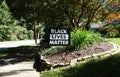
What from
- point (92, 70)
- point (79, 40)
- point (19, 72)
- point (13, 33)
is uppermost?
point (79, 40)

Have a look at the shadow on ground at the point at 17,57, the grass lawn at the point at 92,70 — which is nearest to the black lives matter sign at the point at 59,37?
the grass lawn at the point at 92,70

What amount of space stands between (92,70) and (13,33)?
144 ft

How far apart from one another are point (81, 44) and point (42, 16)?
9.03m

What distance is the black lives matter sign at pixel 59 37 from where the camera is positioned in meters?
14.9

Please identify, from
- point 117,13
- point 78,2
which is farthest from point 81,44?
point 117,13

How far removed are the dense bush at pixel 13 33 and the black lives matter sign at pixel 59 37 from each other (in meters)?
38.3

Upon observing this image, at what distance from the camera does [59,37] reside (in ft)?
49.0

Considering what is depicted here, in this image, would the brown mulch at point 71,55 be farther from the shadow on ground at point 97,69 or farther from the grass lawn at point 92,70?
the shadow on ground at point 97,69

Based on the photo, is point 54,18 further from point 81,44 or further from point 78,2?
point 81,44

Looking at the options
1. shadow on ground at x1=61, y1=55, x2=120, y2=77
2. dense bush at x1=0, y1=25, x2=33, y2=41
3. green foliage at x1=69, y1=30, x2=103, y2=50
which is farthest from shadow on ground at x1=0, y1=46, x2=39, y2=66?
dense bush at x1=0, y1=25, x2=33, y2=41

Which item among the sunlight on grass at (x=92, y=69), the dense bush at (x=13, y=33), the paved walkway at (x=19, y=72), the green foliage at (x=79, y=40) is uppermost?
the green foliage at (x=79, y=40)

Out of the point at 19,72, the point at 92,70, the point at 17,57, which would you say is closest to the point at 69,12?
the point at 17,57

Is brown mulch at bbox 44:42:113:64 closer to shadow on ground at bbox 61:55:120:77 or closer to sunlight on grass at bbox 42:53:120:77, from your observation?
sunlight on grass at bbox 42:53:120:77

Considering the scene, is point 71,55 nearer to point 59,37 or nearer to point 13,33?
point 59,37
